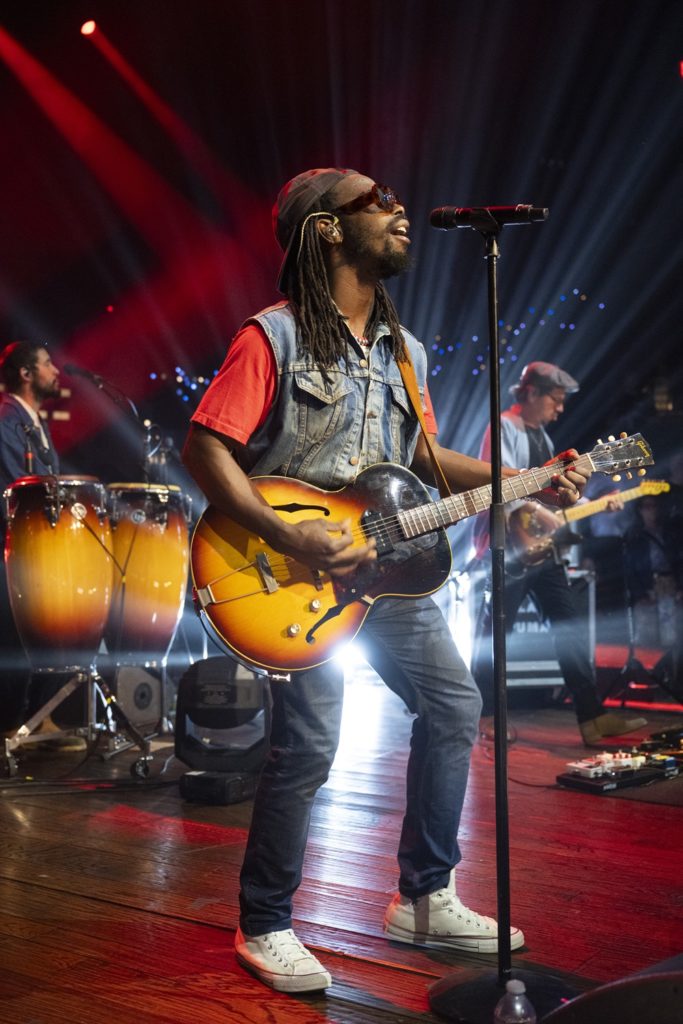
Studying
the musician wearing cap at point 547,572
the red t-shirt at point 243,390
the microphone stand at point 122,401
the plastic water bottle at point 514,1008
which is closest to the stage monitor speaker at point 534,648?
the musician wearing cap at point 547,572

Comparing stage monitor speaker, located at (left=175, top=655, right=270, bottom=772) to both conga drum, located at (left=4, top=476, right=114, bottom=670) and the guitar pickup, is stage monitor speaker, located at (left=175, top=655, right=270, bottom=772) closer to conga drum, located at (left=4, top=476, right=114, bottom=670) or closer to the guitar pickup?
conga drum, located at (left=4, top=476, right=114, bottom=670)

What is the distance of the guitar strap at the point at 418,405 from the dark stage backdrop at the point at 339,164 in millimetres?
3676

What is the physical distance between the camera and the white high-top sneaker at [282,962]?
223cm

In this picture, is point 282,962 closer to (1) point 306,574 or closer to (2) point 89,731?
(1) point 306,574

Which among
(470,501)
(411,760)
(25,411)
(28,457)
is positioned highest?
(25,411)

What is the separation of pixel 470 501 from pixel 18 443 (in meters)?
3.69

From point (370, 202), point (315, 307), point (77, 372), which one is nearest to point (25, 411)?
point (77, 372)

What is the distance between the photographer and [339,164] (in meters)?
8.60

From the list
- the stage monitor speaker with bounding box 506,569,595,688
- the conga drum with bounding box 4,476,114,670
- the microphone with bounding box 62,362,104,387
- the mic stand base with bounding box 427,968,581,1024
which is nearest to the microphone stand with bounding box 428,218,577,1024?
the mic stand base with bounding box 427,968,581,1024

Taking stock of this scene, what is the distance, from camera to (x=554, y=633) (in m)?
5.55

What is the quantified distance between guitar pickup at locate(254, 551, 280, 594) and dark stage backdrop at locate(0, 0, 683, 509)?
152 inches

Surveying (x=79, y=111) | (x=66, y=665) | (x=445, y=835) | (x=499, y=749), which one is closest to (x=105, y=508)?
(x=66, y=665)

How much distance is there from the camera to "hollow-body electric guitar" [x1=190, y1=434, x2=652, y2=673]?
2.38 metres

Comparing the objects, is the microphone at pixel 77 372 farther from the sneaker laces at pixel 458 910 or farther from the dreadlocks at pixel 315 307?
the sneaker laces at pixel 458 910
